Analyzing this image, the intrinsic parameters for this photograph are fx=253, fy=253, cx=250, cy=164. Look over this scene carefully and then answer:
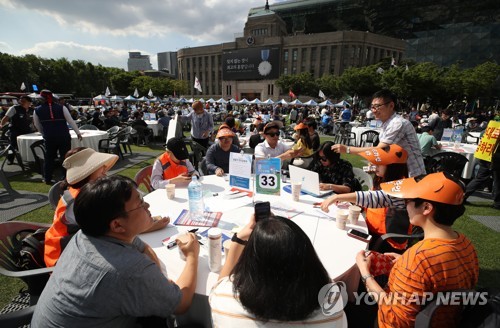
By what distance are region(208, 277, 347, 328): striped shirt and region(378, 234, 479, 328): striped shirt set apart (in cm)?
59

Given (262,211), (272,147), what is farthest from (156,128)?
(262,211)

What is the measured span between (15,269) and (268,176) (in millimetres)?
2422

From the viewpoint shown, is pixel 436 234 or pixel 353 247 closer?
pixel 436 234

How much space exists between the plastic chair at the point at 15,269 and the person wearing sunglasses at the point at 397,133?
3.33 m

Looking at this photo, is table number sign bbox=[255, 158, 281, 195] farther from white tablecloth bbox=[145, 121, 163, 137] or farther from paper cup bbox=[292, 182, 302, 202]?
white tablecloth bbox=[145, 121, 163, 137]

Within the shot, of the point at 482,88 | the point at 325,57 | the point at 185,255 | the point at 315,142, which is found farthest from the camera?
the point at 325,57

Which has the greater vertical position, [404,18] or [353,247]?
[404,18]

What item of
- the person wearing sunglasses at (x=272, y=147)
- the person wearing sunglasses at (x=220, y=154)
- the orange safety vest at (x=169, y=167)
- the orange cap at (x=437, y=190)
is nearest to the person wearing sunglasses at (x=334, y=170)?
the person wearing sunglasses at (x=272, y=147)

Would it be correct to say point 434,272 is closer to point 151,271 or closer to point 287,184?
point 151,271

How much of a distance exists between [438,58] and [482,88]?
30.3 m

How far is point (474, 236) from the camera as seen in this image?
4.26m

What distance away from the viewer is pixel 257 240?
3.45 feet

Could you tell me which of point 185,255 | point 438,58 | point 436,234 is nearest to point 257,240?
point 185,255

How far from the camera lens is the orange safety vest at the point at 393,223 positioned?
8.56 ft
